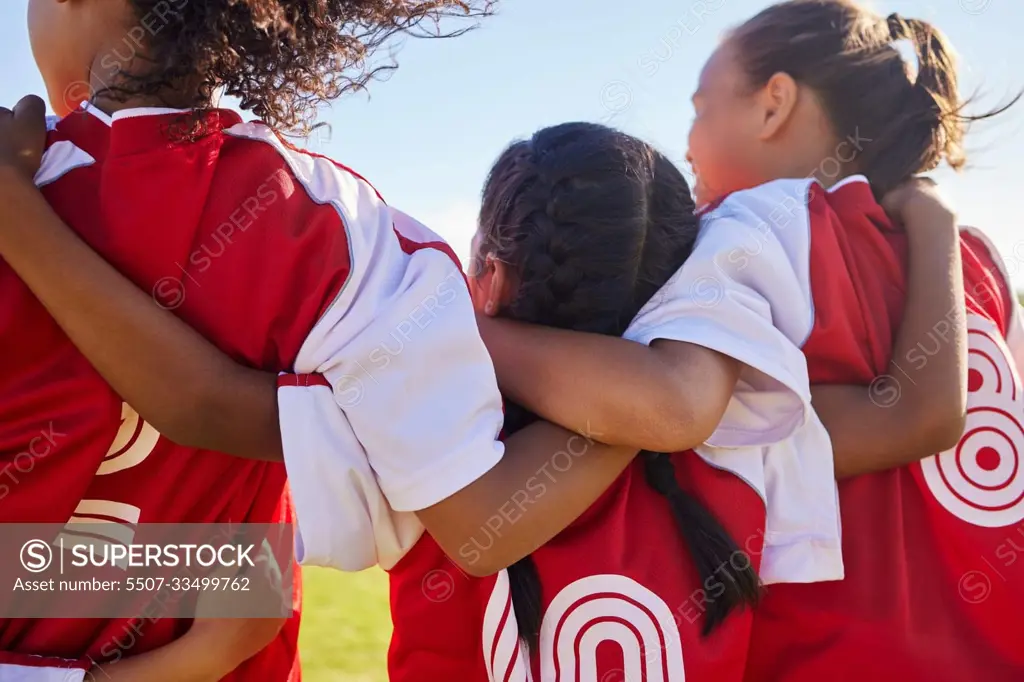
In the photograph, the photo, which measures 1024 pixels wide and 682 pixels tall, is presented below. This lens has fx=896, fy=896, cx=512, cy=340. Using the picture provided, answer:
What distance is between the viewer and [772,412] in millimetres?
1168

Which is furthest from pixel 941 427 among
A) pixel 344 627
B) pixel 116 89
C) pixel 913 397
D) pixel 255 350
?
pixel 344 627

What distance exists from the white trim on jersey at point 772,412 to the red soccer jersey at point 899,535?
0.06 metres

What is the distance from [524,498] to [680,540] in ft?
0.82

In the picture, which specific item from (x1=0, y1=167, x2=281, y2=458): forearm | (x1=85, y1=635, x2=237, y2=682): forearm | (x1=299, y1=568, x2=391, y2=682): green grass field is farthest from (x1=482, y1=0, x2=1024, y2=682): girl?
(x1=299, y1=568, x2=391, y2=682): green grass field

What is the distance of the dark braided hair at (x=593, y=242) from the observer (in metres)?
1.17

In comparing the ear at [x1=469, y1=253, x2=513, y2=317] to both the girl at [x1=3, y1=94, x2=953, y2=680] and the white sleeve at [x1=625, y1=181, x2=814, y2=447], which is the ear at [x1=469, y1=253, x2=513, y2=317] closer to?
the girl at [x1=3, y1=94, x2=953, y2=680]

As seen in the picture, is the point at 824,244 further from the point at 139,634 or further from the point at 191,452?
the point at 139,634

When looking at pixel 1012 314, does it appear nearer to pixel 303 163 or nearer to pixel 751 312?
pixel 751 312

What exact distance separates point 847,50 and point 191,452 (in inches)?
47.1

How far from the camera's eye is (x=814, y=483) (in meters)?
1.17

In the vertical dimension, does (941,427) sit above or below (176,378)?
below

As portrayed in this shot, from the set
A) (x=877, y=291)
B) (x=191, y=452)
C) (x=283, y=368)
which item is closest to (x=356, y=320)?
(x=283, y=368)

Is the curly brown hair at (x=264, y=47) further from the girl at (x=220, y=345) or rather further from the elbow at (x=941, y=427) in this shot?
the elbow at (x=941, y=427)

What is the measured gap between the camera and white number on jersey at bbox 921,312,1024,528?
49.4 inches
